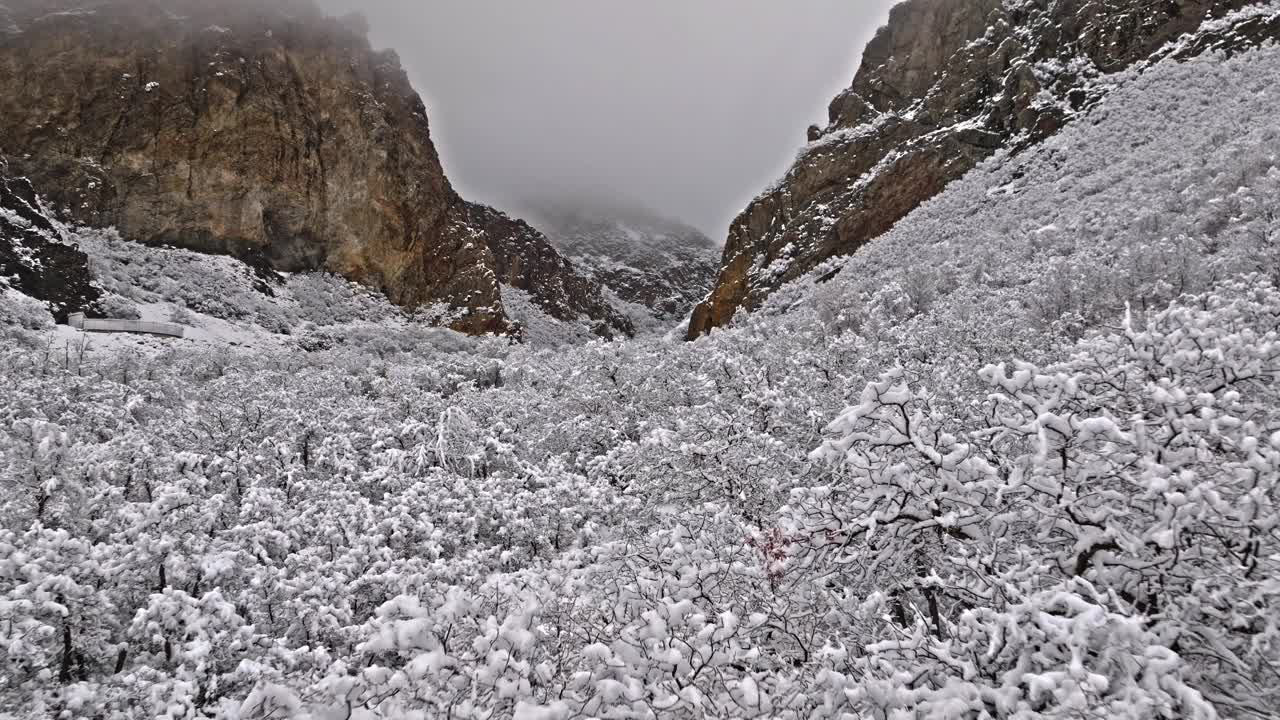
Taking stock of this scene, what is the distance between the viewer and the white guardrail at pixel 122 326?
33344 mm

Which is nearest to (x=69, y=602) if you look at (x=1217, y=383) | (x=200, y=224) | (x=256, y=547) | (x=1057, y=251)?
(x=256, y=547)

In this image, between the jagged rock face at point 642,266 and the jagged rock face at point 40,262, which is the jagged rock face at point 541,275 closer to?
the jagged rock face at point 642,266

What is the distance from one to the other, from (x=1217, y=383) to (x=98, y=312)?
A: 45.5 m

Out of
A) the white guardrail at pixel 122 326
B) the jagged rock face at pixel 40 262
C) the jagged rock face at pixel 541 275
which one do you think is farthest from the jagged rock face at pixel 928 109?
the jagged rock face at pixel 541 275

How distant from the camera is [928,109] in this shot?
47531 millimetres

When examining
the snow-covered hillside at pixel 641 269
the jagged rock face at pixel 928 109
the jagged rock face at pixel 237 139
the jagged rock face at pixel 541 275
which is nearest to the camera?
the jagged rock face at pixel 928 109

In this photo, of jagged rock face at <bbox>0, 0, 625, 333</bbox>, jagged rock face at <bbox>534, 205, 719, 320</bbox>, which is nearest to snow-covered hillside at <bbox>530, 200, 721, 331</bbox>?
jagged rock face at <bbox>534, 205, 719, 320</bbox>

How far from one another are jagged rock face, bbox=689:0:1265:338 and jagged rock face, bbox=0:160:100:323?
36.4 m

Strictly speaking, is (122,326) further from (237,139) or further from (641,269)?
(641,269)

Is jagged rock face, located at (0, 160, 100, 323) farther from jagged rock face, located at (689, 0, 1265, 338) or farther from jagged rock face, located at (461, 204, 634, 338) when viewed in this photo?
jagged rock face, located at (461, 204, 634, 338)

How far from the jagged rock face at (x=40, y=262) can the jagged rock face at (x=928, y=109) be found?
36433 mm

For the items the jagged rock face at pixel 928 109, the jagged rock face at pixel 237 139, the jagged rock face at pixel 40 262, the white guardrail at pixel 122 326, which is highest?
the jagged rock face at pixel 928 109

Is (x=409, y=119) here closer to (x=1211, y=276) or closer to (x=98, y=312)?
(x=98, y=312)

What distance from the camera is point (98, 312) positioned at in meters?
35.6
